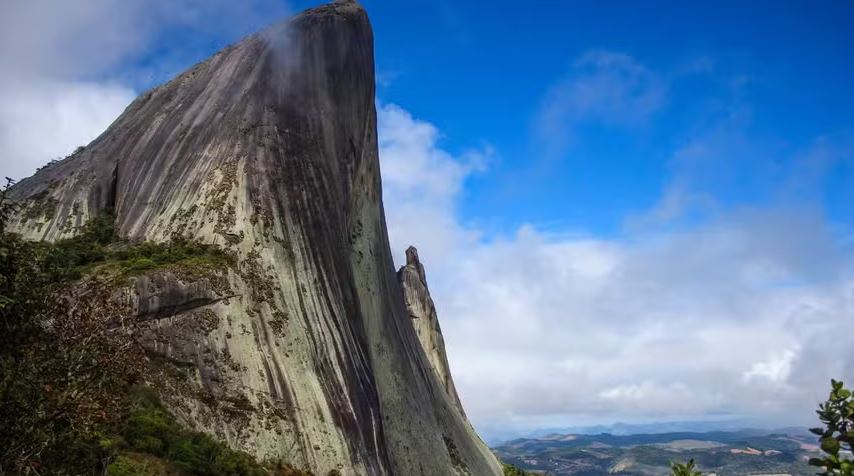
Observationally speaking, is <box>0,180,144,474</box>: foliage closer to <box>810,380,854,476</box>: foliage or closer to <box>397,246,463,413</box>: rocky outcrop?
<box>810,380,854,476</box>: foliage

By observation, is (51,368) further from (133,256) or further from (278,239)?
(278,239)

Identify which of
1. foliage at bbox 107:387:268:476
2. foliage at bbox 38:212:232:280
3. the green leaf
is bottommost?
foliage at bbox 107:387:268:476

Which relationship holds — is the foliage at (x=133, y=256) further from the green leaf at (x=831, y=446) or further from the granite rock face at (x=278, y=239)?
the green leaf at (x=831, y=446)

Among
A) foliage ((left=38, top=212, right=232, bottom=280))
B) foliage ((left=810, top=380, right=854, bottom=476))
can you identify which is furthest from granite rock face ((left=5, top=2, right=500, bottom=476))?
foliage ((left=810, top=380, right=854, bottom=476))

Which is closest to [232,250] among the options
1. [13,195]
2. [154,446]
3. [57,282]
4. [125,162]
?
[154,446]

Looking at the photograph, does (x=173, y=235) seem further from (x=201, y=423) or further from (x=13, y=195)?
(x=13, y=195)

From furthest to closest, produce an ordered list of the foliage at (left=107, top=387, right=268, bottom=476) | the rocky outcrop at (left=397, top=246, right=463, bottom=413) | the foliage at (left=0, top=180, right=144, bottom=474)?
the rocky outcrop at (left=397, top=246, right=463, bottom=413)
the foliage at (left=107, top=387, right=268, bottom=476)
the foliage at (left=0, top=180, right=144, bottom=474)
